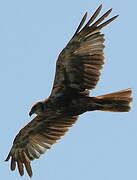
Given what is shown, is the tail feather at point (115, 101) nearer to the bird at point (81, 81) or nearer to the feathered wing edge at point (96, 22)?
the bird at point (81, 81)

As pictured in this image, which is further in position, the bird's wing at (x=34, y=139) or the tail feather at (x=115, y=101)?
the bird's wing at (x=34, y=139)

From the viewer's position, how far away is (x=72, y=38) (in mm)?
16172

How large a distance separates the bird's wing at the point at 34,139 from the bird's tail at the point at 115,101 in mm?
1567

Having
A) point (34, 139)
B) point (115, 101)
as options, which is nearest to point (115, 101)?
point (115, 101)

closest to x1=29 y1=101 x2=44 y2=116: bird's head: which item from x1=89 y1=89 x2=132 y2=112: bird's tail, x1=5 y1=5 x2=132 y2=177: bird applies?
x1=5 y1=5 x2=132 y2=177: bird

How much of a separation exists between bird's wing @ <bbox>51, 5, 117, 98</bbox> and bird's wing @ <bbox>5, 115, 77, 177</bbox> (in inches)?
50.5

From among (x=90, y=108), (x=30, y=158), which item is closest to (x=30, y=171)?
(x=30, y=158)

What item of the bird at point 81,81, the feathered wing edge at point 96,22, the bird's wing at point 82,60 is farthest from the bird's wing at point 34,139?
the feathered wing edge at point 96,22

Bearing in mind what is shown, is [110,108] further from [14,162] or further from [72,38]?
[14,162]

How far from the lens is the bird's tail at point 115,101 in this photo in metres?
16.1

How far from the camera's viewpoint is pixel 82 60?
16281 mm

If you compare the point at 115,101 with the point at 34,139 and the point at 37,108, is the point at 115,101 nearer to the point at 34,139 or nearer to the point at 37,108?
the point at 37,108

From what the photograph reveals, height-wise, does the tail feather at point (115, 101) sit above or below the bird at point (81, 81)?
below

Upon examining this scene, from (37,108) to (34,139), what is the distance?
1.63 meters
